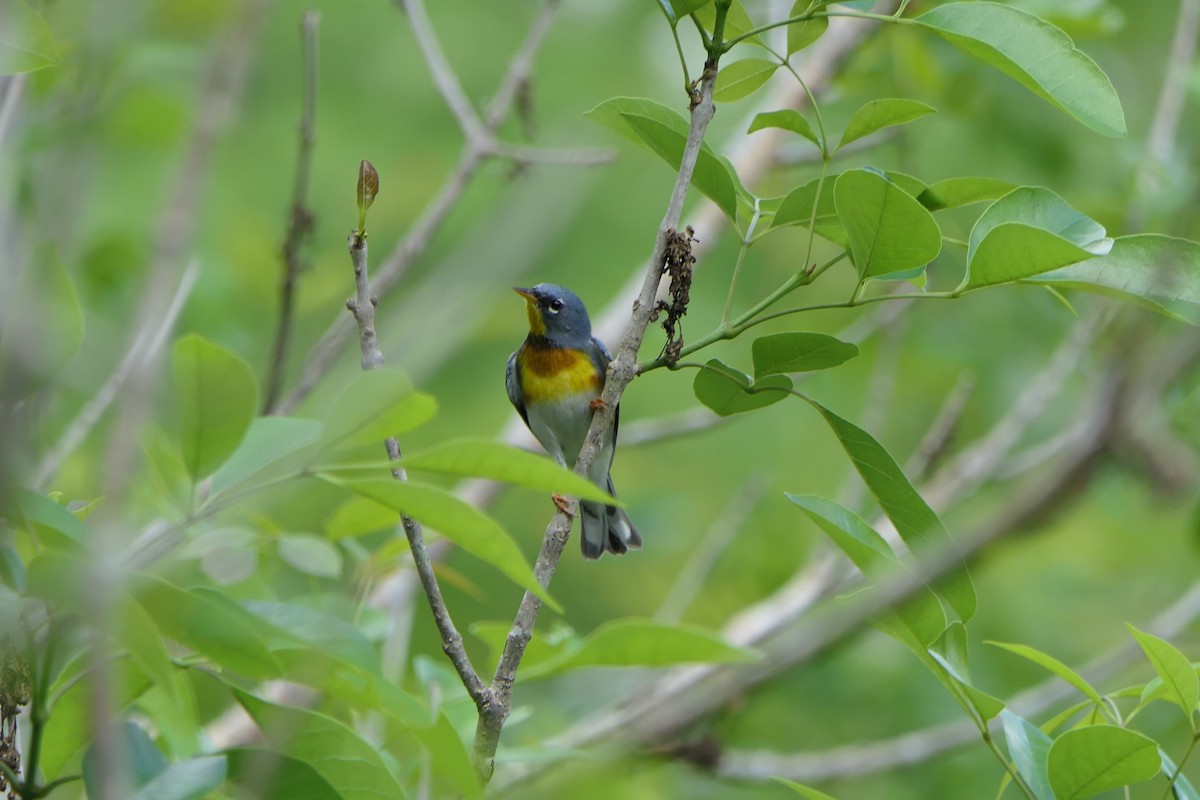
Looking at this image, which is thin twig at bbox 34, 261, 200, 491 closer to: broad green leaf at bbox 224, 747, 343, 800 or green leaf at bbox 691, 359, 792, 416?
broad green leaf at bbox 224, 747, 343, 800

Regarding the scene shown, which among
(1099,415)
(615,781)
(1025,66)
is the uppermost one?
(1025,66)

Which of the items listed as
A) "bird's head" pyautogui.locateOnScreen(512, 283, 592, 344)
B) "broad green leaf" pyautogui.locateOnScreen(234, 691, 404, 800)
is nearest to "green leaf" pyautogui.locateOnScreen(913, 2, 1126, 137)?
"broad green leaf" pyautogui.locateOnScreen(234, 691, 404, 800)

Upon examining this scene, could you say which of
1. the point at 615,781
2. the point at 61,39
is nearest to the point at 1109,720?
the point at 615,781

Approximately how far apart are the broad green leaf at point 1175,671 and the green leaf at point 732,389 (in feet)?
2.07

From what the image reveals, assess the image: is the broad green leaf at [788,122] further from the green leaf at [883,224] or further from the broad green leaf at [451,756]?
the broad green leaf at [451,756]

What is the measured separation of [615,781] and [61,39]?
3.14 m

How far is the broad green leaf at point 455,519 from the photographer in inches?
50.0

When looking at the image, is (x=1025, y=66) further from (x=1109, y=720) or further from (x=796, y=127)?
(x=1109, y=720)

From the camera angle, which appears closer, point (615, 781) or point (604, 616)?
point (615, 781)

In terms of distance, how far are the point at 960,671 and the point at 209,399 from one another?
3.70 feet

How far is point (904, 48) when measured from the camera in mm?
4578

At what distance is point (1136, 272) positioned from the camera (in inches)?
62.7

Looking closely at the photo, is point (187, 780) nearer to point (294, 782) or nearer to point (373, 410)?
point (294, 782)

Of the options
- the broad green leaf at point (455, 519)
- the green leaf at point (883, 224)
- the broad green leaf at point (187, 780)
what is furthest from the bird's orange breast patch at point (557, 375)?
the broad green leaf at point (455, 519)
